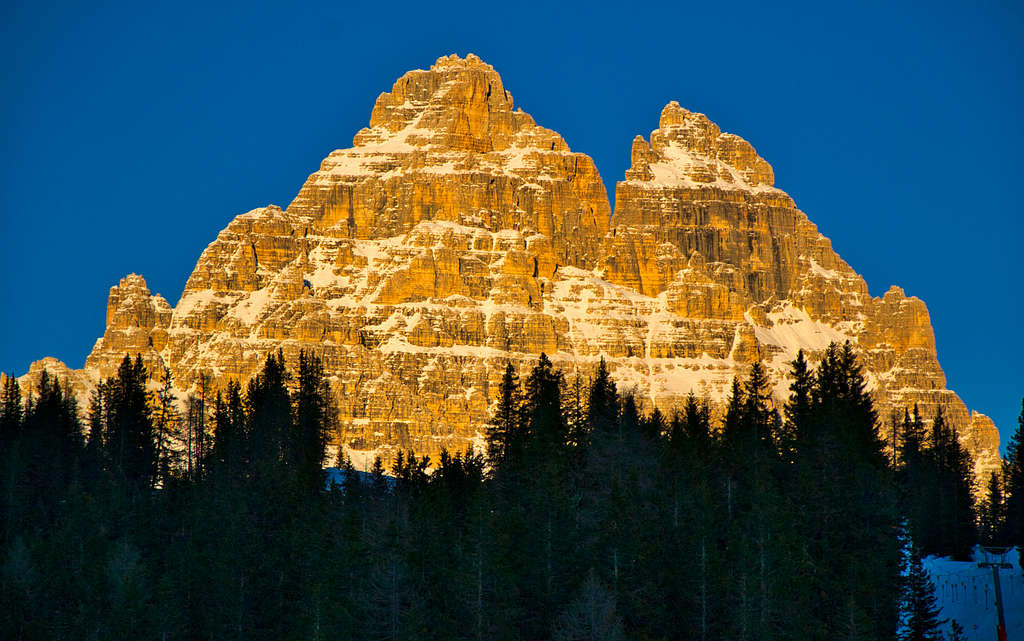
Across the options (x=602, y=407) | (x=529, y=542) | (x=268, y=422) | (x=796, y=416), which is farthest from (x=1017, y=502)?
(x=268, y=422)

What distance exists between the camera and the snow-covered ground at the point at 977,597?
102 meters

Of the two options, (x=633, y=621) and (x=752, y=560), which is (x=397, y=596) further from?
(x=752, y=560)

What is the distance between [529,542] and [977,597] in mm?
29063

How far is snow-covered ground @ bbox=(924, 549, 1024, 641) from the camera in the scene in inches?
4006

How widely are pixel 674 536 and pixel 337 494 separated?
3766cm

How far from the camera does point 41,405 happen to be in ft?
525

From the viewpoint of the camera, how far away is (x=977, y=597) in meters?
110

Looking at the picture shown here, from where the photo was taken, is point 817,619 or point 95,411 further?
point 95,411

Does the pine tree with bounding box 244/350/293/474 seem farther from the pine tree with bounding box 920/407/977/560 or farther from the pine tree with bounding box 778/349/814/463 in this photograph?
the pine tree with bounding box 920/407/977/560

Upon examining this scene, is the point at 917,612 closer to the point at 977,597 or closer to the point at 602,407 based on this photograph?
the point at 977,597

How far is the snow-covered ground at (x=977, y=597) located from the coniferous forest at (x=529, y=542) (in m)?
3.86

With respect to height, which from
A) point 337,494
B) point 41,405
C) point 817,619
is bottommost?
point 817,619

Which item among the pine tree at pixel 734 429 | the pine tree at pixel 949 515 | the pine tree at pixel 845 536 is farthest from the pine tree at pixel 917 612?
the pine tree at pixel 949 515

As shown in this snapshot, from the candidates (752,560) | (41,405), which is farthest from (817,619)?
(41,405)
